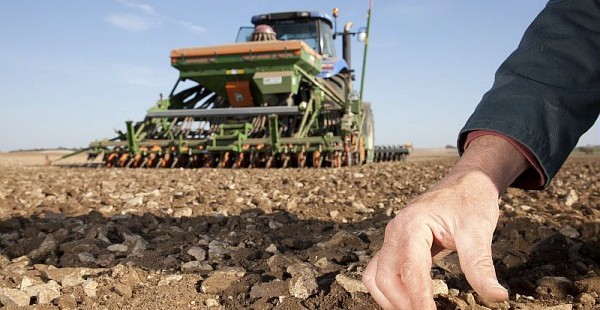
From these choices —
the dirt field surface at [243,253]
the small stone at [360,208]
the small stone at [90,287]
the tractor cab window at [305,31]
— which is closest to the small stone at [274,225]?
the dirt field surface at [243,253]

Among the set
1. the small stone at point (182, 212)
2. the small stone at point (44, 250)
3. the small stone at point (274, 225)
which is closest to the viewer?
the small stone at point (44, 250)

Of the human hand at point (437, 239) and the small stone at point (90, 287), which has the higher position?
the human hand at point (437, 239)

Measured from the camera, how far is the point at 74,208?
12.2ft

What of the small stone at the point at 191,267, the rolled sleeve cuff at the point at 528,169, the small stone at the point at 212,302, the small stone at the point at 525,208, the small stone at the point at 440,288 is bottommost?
the small stone at the point at 525,208

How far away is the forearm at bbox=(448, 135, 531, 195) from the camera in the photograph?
3.40 ft

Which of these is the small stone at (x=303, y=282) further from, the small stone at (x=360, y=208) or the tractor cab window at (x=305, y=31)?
the tractor cab window at (x=305, y=31)

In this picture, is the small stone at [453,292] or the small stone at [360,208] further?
the small stone at [360,208]

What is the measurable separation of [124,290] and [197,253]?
0.52 metres

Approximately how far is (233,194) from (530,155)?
366cm

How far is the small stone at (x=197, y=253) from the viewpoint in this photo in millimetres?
2346

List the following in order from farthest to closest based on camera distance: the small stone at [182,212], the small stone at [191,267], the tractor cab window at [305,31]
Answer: the tractor cab window at [305,31] → the small stone at [182,212] → the small stone at [191,267]

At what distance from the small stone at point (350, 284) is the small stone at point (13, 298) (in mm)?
1126

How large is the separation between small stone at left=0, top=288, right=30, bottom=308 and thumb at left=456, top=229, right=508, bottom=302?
1.59 metres

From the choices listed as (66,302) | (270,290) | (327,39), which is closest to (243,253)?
(270,290)
